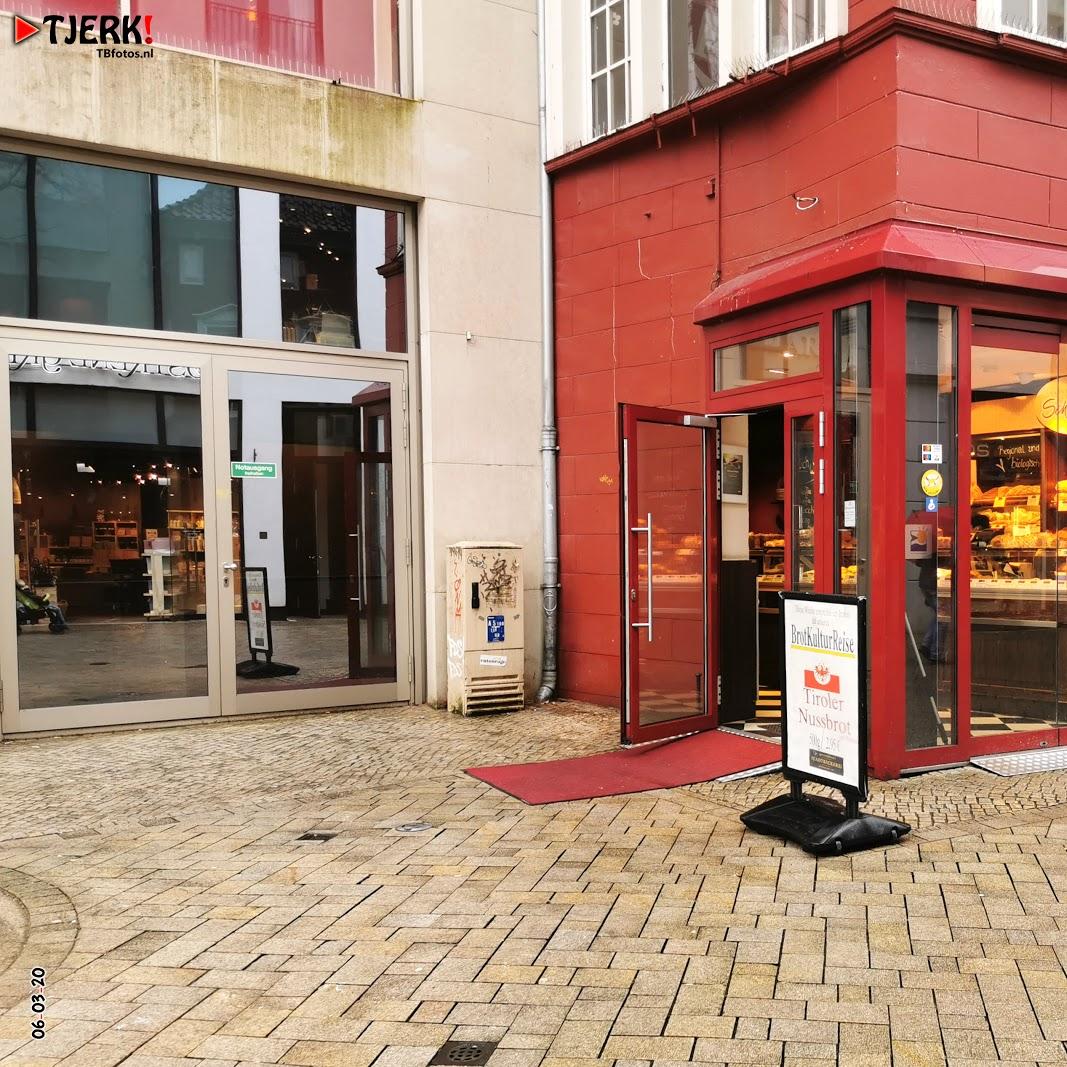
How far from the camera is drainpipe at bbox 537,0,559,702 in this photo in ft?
28.7

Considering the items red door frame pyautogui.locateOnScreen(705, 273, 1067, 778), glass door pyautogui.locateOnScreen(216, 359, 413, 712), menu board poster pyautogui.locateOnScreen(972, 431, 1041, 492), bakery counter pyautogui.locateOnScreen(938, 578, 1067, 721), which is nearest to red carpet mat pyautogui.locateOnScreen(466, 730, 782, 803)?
red door frame pyautogui.locateOnScreen(705, 273, 1067, 778)

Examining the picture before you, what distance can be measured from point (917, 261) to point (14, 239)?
6053 millimetres

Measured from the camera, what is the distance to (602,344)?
27.8 feet

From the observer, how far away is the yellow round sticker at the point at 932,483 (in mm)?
5977

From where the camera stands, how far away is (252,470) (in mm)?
7941

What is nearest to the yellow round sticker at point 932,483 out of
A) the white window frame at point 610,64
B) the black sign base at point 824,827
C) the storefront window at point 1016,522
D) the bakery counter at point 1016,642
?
the storefront window at point 1016,522

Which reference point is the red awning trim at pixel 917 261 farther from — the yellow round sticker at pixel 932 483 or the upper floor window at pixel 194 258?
the upper floor window at pixel 194 258

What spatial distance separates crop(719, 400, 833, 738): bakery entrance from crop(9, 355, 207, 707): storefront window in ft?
13.1

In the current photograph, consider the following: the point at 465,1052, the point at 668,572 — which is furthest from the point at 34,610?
the point at 465,1052

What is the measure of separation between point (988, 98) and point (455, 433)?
4510mm

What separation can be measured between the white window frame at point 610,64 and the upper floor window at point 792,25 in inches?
54.1

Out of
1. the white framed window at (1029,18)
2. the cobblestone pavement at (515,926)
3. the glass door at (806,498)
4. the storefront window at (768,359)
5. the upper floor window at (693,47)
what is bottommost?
the cobblestone pavement at (515,926)

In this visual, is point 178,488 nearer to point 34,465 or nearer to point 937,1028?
point 34,465

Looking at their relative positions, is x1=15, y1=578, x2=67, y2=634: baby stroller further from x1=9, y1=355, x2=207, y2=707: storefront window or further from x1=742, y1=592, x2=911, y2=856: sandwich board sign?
x1=742, y1=592, x2=911, y2=856: sandwich board sign
